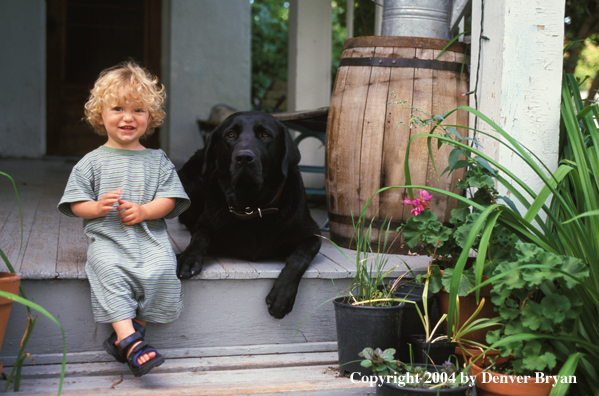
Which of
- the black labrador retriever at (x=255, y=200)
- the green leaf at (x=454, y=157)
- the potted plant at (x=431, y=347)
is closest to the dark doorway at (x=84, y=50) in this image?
the black labrador retriever at (x=255, y=200)

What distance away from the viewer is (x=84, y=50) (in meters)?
6.45

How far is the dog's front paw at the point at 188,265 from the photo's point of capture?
6.00ft

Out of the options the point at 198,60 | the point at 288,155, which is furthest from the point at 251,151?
the point at 198,60

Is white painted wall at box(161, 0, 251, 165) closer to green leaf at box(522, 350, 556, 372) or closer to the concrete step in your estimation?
the concrete step

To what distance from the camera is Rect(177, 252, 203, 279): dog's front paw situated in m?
1.83

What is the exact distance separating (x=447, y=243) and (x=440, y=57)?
2.94ft

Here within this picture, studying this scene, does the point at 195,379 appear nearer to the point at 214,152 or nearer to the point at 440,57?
the point at 214,152

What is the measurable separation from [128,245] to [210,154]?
61cm

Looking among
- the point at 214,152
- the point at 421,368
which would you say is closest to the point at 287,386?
the point at 421,368

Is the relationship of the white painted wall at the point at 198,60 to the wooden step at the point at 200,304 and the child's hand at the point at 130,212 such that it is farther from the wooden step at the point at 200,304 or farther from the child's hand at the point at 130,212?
the child's hand at the point at 130,212

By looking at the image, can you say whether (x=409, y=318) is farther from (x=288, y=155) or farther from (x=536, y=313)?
(x=288, y=155)

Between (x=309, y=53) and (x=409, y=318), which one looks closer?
(x=409, y=318)

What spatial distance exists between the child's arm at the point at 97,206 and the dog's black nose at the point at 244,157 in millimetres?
→ 438

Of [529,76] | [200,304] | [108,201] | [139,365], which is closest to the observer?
[139,365]
